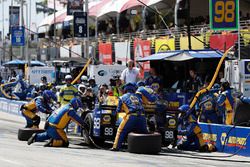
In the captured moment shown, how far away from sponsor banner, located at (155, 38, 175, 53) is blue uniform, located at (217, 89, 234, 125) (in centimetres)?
1093

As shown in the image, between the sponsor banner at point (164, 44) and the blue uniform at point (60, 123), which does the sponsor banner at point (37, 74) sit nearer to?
the sponsor banner at point (164, 44)

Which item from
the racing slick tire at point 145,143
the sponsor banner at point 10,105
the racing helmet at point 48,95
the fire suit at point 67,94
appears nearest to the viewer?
the racing slick tire at point 145,143

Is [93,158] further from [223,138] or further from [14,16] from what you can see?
[14,16]

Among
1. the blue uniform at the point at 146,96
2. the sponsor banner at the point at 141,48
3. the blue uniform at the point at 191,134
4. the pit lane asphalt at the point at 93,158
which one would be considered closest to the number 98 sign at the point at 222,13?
the blue uniform at the point at 146,96

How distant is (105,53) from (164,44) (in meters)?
8.02

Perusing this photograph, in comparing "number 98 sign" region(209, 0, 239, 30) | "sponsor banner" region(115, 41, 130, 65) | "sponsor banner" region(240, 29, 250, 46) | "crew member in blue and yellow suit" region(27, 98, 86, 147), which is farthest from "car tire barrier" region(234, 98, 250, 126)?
"sponsor banner" region(115, 41, 130, 65)

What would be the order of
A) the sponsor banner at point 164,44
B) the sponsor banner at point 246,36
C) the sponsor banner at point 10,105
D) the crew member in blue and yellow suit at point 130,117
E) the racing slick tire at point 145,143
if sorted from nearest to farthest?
the racing slick tire at point 145,143, the crew member in blue and yellow suit at point 130,117, the sponsor banner at point 246,36, the sponsor banner at point 164,44, the sponsor banner at point 10,105

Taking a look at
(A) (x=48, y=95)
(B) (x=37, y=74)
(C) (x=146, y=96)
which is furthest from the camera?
(B) (x=37, y=74)

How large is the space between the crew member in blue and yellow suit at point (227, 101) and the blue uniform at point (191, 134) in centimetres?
95

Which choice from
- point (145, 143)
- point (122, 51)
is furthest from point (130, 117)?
point (122, 51)

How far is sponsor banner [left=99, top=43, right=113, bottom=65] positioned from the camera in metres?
33.9

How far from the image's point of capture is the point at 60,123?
14.8 m

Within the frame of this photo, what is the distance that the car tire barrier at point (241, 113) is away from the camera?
14.8 m

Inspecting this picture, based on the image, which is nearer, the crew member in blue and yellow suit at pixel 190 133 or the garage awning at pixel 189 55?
the crew member in blue and yellow suit at pixel 190 133
